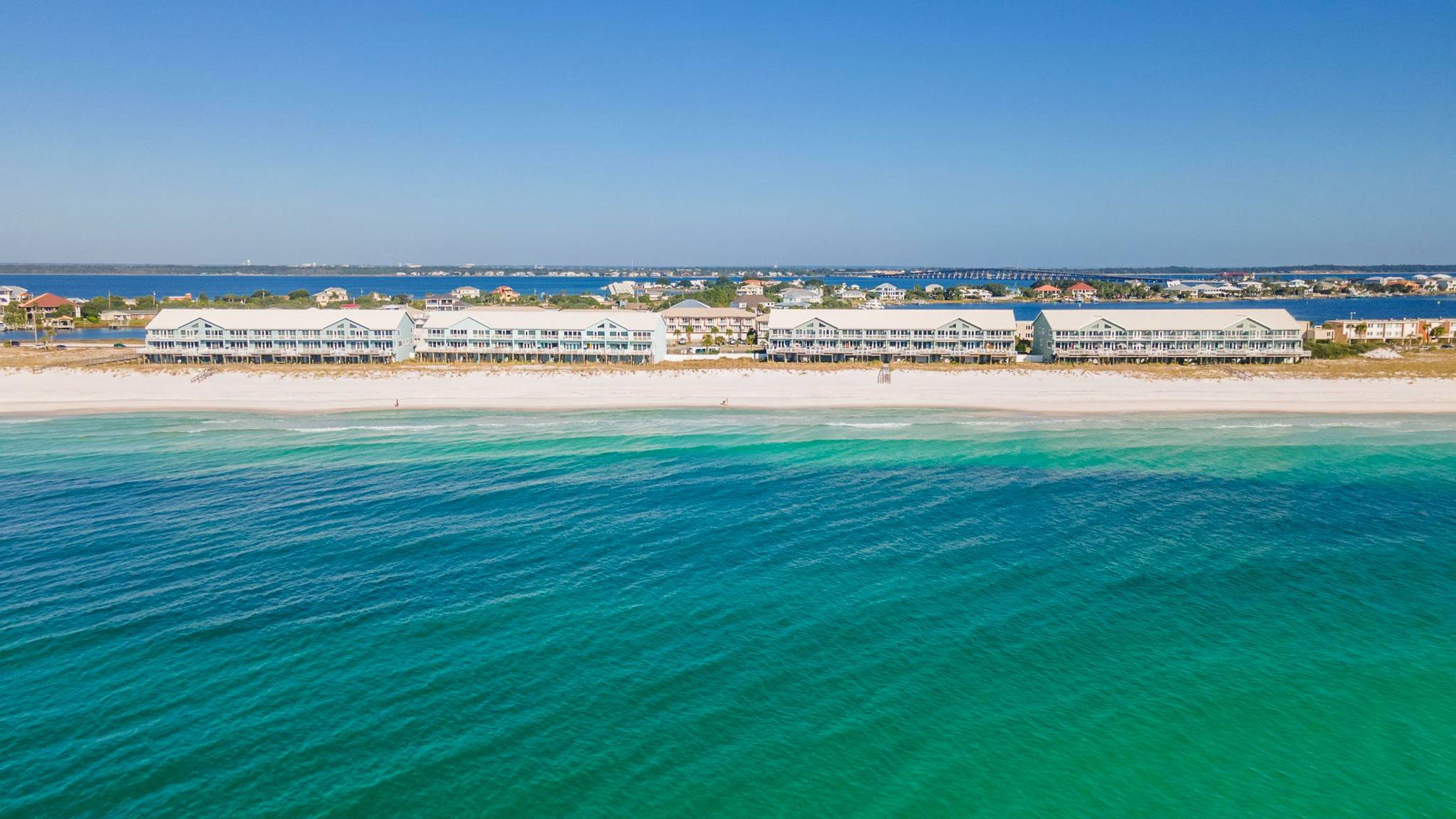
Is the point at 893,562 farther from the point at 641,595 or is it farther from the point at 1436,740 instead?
the point at 1436,740

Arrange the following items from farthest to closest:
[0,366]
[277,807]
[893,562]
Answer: [0,366] < [893,562] < [277,807]

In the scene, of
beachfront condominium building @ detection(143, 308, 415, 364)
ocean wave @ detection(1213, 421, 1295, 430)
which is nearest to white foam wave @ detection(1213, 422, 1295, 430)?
ocean wave @ detection(1213, 421, 1295, 430)

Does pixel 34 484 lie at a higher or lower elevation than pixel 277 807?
higher

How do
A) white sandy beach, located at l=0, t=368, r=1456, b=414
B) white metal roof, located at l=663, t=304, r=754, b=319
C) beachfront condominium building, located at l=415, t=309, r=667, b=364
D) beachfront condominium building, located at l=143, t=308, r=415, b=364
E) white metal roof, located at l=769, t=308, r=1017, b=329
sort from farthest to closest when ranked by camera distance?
white metal roof, located at l=663, t=304, r=754, b=319
white metal roof, located at l=769, t=308, r=1017, b=329
beachfront condominium building, located at l=415, t=309, r=667, b=364
beachfront condominium building, located at l=143, t=308, r=415, b=364
white sandy beach, located at l=0, t=368, r=1456, b=414

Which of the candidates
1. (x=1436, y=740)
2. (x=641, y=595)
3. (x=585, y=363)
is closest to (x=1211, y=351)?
(x=585, y=363)

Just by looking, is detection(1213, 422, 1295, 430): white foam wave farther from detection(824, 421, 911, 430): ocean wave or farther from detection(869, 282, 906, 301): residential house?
detection(869, 282, 906, 301): residential house
